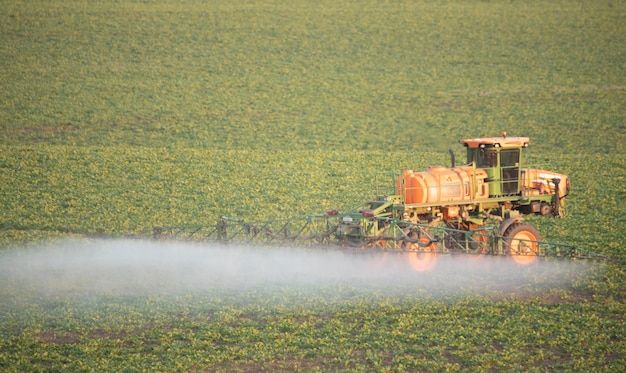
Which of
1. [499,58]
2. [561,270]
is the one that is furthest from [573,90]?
[561,270]

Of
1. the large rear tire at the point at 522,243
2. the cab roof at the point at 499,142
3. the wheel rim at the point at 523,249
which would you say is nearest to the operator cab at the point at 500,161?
the cab roof at the point at 499,142

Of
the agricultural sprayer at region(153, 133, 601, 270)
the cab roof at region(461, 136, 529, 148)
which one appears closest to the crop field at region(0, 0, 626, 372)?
the agricultural sprayer at region(153, 133, 601, 270)

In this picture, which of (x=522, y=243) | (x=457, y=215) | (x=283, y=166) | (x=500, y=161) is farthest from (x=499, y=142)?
(x=283, y=166)

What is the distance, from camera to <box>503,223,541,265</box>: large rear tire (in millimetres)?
21822

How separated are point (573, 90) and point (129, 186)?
3073 centimetres

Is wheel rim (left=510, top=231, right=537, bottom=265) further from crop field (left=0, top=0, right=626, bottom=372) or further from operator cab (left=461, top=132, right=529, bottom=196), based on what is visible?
operator cab (left=461, top=132, right=529, bottom=196)

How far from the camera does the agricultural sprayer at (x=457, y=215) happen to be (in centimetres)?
2162

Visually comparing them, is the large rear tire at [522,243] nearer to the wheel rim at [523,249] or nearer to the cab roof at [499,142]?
the wheel rim at [523,249]

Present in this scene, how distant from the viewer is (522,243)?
22203mm

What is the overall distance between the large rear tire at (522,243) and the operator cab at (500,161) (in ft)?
4.22

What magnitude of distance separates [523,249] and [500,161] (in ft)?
8.43

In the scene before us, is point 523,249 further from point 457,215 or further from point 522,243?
point 457,215

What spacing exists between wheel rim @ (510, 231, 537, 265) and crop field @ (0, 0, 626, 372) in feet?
1.02

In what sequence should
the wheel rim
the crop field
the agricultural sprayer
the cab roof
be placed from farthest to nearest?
the cab roof < the wheel rim < the agricultural sprayer < the crop field
